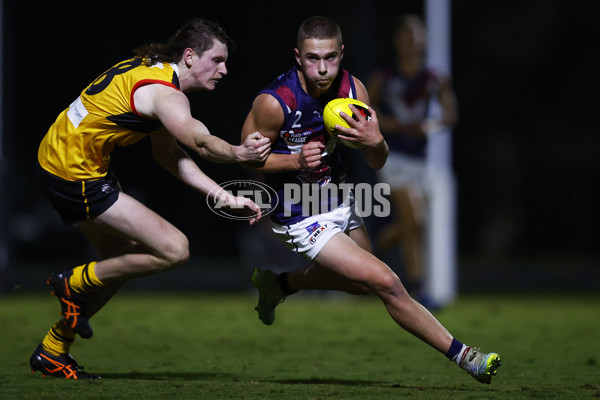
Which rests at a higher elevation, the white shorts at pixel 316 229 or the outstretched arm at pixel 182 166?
the outstretched arm at pixel 182 166

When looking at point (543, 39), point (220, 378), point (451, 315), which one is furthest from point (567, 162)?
point (220, 378)

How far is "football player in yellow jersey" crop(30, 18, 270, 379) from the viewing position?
5.46 metres

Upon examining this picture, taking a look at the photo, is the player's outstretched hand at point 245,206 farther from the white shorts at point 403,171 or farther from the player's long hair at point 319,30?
the white shorts at point 403,171

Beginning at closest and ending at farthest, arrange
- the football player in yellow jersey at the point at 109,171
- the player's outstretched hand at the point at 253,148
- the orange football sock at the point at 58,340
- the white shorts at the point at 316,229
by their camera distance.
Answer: the player's outstretched hand at the point at 253,148, the football player in yellow jersey at the point at 109,171, the white shorts at the point at 316,229, the orange football sock at the point at 58,340

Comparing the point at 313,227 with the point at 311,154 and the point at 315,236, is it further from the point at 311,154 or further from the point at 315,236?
the point at 311,154

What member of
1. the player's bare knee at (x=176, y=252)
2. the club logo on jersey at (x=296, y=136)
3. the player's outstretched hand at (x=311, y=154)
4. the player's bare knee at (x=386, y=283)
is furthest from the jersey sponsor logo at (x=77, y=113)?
A: the player's bare knee at (x=386, y=283)

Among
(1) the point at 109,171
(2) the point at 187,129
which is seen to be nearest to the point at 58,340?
(1) the point at 109,171

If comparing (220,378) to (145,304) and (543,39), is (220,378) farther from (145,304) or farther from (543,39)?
(543,39)

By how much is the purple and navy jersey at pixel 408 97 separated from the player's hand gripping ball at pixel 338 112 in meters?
4.84

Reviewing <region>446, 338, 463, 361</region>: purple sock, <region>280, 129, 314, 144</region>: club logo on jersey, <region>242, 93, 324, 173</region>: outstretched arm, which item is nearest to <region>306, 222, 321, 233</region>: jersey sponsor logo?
<region>242, 93, 324, 173</region>: outstretched arm

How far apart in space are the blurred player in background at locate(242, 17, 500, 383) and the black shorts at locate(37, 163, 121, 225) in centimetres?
88

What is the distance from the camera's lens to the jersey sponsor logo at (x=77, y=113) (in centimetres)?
553

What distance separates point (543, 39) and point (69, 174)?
58.6ft

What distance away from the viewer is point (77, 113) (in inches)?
219
